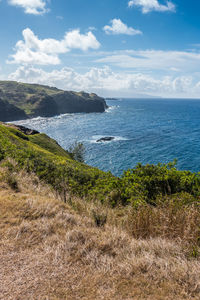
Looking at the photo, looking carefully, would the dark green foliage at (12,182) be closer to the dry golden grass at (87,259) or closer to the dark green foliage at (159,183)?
the dry golden grass at (87,259)

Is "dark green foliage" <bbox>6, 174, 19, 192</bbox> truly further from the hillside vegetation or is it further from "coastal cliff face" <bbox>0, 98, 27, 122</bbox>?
"coastal cliff face" <bbox>0, 98, 27, 122</bbox>

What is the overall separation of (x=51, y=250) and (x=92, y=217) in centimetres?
220

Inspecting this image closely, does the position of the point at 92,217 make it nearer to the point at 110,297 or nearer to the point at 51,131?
the point at 110,297

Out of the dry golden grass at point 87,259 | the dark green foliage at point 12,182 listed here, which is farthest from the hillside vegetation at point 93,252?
the dark green foliage at point 12,182

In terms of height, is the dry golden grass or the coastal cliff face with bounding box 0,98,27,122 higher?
the coastal cliff face with bounding box 0,98,27,122

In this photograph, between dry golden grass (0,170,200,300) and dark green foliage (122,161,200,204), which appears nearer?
dry golden grass (0,170,200,300)

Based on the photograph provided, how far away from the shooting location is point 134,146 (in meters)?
76.1

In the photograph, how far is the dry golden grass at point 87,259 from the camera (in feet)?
11.9

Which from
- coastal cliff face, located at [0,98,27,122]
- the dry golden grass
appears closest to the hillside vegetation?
the dry golden grass

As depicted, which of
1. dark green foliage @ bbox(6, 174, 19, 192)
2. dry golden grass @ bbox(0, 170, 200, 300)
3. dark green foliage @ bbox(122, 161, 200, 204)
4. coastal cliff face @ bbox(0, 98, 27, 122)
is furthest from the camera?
coastal cliff face @ bbox(0, 98, 27, 122)

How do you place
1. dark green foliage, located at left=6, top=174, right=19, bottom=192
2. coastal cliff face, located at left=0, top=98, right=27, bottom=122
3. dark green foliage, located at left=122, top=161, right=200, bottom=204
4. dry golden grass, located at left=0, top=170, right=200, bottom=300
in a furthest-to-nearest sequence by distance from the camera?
coastal cliff face, located at left=0, top=98, right=27, bottom=122 → dark green foliage, located at left=122, top=161, right=200, bottom=204 → dark green foliage, located at left=6, top=174, right=19, bottom=192 → dry golden grass, located at left=0, top=170, right=200, bottom=300

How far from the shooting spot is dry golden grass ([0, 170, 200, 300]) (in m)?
3.64

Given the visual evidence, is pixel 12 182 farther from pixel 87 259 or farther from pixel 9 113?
pixel 9 113

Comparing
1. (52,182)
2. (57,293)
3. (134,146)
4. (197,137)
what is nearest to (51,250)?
(57,293)
